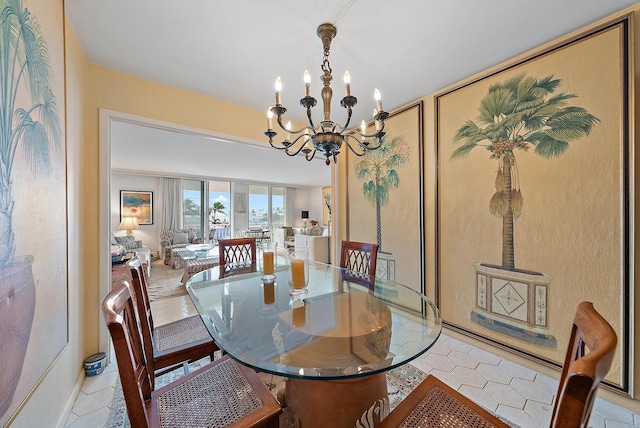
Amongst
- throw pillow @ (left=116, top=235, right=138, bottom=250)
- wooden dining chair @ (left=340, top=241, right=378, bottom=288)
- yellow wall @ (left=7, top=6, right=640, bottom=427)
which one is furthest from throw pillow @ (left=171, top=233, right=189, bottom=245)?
wooden dining chair @ (left=340, top=241, right=378, bottom=288)

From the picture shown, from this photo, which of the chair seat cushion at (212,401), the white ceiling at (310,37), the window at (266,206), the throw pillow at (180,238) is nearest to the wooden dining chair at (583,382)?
the chair seat cushion at (212,401)

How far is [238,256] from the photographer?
2.86 m

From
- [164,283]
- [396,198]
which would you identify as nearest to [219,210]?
[164,283]

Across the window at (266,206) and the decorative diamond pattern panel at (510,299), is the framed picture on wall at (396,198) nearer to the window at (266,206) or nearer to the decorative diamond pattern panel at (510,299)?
the decorative diamond pattern panel at (510,299)

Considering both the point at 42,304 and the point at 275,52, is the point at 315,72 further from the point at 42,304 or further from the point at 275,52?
the point at 42,304

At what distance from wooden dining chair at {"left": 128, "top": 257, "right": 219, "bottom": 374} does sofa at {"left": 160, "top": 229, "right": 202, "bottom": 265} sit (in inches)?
194

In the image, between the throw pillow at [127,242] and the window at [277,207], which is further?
the window at [277,207]

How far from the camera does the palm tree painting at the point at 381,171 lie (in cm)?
285

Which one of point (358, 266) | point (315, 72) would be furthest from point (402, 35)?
point (358, 266)

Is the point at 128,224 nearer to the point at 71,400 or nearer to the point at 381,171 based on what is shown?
the point at 71,400

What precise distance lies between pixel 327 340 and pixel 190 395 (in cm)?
60

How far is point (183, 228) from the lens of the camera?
736cm

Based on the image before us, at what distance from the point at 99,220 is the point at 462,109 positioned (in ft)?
10.9

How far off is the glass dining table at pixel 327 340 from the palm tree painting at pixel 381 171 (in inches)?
60.3
